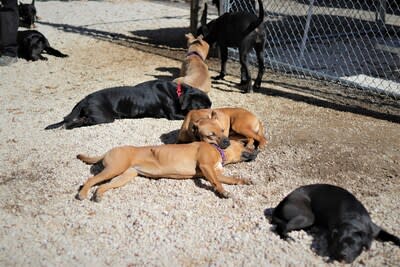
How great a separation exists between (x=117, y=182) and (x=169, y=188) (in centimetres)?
46

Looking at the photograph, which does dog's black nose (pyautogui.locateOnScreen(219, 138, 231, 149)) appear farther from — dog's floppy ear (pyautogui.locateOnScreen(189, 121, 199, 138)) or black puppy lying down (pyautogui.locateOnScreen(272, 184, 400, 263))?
black puppy lying down (pyautogui.locateOnScreen(272, 184, 400, 263))

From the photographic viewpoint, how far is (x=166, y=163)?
4242 mm

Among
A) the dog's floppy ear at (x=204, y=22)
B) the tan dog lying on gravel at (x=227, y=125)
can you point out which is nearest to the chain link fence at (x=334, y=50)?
the dog's floppy ear at (x=204, y=22)

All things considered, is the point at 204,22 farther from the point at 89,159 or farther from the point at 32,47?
the point at 89,159

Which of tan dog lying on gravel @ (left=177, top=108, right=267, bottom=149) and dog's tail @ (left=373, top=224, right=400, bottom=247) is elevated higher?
tan dog lying on gravel @ (left=177, top=108, right=267, bottom=149)

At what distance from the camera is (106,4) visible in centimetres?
1390

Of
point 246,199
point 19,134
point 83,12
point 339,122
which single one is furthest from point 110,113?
Result: point 83,12

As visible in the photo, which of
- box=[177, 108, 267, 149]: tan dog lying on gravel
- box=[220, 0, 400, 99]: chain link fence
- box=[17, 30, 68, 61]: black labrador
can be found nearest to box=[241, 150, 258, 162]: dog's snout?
box=[177, 108, 267, 149]: tan dog lying on gravel

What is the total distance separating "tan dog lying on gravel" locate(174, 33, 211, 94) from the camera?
6.46 m

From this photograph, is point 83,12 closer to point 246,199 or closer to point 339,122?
point 339,122

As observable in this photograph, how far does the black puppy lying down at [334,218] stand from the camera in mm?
3135

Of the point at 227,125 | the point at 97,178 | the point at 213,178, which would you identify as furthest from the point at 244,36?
the point at 97,178

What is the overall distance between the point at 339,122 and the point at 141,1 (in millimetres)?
10156

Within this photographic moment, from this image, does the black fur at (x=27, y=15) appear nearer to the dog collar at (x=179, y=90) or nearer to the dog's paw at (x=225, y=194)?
the dog collar at (x=179, y=90)
